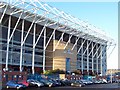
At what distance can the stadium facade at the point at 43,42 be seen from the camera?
60.4 m

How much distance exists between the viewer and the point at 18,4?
5575cm

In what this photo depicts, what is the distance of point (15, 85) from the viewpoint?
41750 mm

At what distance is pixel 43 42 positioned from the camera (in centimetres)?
7519

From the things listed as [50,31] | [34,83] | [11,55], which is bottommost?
[34,83]

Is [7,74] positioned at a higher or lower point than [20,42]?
lower

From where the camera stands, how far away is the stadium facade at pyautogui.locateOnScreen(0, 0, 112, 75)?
198 ft

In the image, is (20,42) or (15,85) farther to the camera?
(20,42)

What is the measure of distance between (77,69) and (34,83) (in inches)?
1529

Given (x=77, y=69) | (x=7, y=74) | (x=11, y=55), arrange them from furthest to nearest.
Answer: (x=77, y=69) → (x=11, y=55) → (x=7, y=74)

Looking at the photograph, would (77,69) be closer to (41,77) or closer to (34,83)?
(41,77)

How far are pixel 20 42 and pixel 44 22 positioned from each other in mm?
7669

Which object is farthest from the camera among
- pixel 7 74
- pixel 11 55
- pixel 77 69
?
pixel 77 69

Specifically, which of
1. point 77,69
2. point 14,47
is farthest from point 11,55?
point 77,69

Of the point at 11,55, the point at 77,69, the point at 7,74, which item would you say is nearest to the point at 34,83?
the point at 7,74
